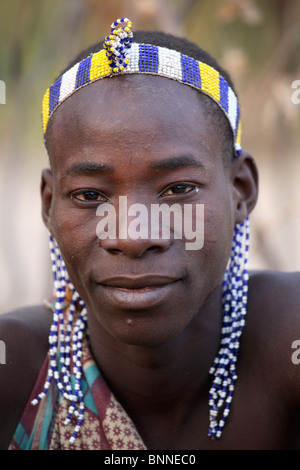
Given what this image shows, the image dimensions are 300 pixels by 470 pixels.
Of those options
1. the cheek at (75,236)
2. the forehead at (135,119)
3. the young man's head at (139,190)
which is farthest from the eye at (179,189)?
the cheek at (75,236)

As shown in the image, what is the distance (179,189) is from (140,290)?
1.11 ft

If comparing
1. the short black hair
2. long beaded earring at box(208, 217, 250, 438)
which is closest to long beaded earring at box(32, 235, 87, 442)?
long beaded earring at box(208, 217, 250, 438)

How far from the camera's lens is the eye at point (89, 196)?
81.7 inches

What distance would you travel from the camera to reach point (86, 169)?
81.0 inches

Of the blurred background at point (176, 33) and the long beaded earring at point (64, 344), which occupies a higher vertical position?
the blurred background at point (176, 33)

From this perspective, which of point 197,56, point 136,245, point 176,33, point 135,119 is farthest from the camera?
point 176,33

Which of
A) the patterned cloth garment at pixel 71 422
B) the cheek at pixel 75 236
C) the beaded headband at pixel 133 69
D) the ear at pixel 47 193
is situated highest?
the beaded headband at pixel 133 69

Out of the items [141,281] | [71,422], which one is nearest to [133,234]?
[141,281]

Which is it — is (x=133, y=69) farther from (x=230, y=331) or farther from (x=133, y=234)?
(x=230, y=331)

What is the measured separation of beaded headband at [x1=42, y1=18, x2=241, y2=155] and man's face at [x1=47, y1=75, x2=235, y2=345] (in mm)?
34

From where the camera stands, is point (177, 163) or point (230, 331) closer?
point (177, 163)

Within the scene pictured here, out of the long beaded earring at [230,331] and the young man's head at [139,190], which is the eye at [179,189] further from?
the long beaded earring at [230,331]
